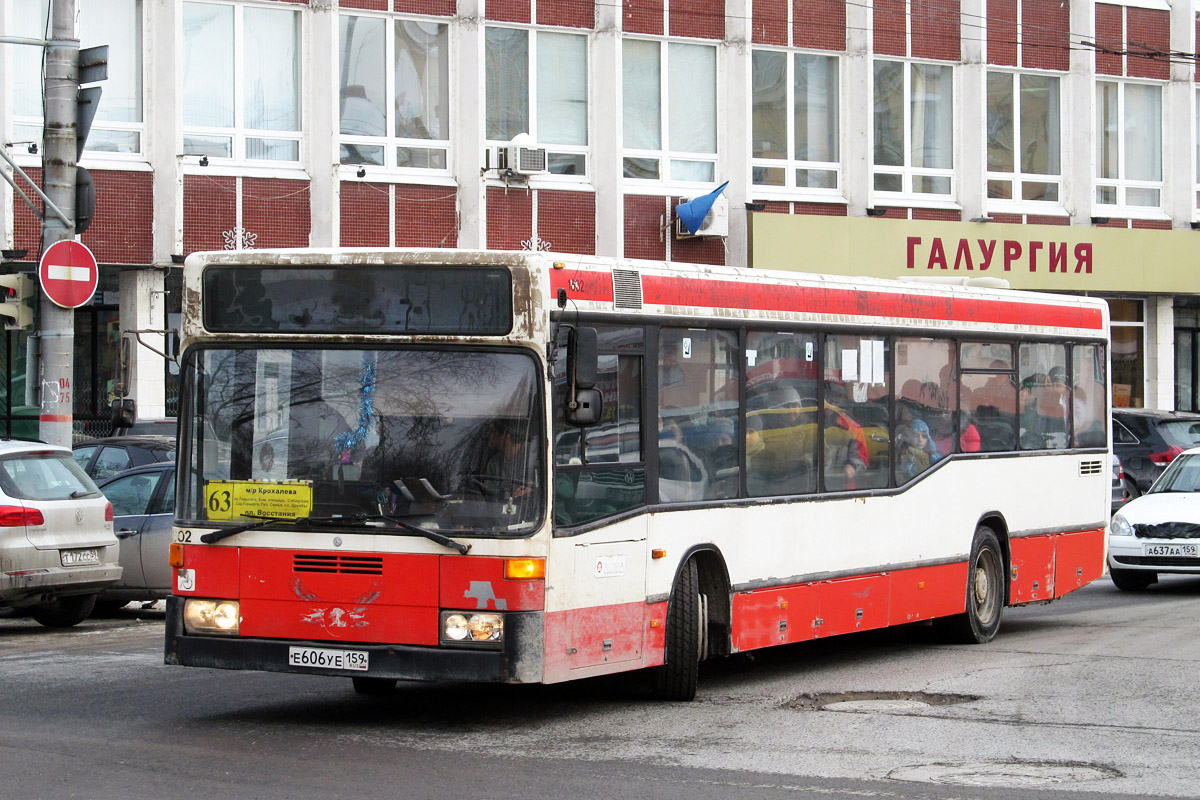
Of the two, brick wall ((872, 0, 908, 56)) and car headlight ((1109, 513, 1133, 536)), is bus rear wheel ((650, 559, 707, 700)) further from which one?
brick wall ((872, 0, 908, 56))

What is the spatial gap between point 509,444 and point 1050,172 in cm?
2551

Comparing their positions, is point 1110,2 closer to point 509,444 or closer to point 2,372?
point 2,372

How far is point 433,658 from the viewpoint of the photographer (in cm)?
878

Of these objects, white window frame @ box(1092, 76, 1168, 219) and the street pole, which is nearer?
the street pole

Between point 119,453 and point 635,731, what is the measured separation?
33.7 ft

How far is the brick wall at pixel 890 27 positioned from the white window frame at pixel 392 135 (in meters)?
8.23

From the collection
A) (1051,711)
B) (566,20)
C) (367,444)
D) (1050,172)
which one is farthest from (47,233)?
(1050,172)

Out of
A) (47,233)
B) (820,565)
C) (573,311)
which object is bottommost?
(820,565)

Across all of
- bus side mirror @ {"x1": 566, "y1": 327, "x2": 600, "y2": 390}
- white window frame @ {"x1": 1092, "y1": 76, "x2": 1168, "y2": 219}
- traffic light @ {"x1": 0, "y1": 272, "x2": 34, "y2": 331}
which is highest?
white window frame @ {"x1": 1092, "y1": 76, "x2": 1168, "y2": 219}

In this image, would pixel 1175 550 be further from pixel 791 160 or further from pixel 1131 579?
pixel 791 160

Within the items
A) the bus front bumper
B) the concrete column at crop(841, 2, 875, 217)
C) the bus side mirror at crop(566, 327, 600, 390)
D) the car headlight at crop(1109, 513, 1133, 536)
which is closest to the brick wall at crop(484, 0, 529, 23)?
the concrete column at crop(841, 2, 875, 217)

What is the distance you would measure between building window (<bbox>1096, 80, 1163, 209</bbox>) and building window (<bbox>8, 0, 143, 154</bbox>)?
59.5 feet

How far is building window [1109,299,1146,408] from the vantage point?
112ft

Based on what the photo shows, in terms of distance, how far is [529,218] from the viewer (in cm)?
2680
